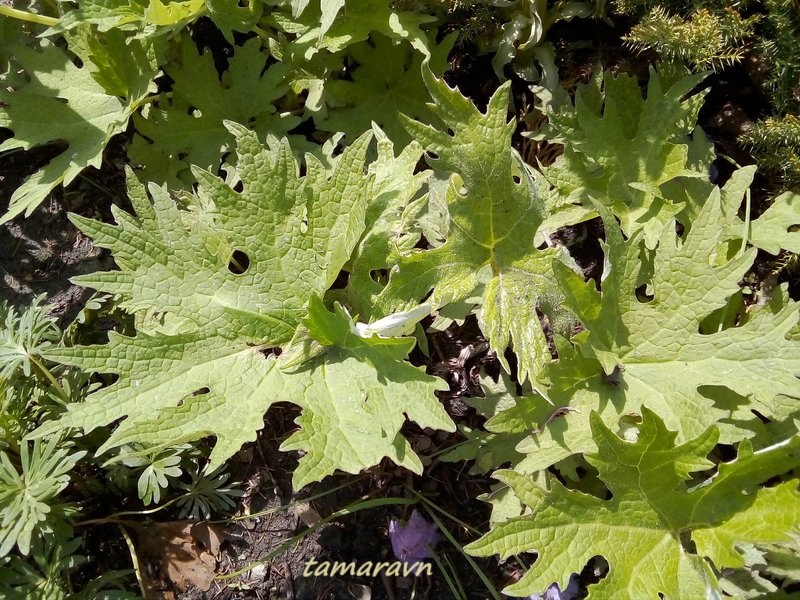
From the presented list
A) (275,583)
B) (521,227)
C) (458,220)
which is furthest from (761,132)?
(275,583)

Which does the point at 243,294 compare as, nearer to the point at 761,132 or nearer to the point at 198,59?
the point at 198,59

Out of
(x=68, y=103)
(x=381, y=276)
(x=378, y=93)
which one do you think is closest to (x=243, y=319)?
(x=381, y=276)

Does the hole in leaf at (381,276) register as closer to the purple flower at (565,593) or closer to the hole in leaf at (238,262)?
the hole in leaf at (238,262)

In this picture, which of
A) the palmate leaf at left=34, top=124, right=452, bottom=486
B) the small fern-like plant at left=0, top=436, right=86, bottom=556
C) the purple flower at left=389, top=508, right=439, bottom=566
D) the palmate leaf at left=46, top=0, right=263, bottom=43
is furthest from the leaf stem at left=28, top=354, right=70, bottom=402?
the purple flower at left=389, top=508, right=439, bottom=566

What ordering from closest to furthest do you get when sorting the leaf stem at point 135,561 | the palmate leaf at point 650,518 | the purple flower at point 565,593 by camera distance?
the palmate leaf at point 650,518, the purple flower at point 565,593, the leaf stem at point 135,561

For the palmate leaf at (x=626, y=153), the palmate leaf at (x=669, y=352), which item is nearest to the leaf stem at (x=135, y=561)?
the palmate leaf at (x=669, y=352)

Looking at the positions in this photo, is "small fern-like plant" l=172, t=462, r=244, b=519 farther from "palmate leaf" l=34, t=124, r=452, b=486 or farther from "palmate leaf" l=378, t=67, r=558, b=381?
"palmate leaf" l=378, t=67, r=558, b=381
